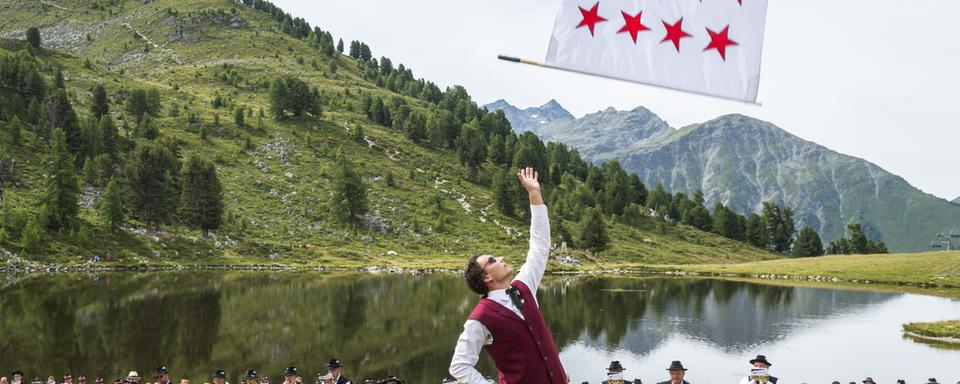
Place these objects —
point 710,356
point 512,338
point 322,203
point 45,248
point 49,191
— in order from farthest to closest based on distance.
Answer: point 322,203, point 49,191, point 45,248, point 710,356, point 512,338

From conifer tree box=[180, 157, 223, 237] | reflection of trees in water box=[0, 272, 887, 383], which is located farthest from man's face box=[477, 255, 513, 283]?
conifer tree box=[180, 157, 223, 237]

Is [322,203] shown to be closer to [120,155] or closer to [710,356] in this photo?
[120,155]

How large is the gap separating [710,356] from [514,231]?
3716 inches

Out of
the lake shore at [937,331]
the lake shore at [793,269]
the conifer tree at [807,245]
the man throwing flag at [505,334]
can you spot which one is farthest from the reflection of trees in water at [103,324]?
the conifer tree at [807,245]

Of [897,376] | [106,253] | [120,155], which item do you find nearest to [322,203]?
[120,155]

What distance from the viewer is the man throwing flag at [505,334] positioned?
5733 mm

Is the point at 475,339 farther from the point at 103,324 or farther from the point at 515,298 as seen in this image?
→ the point at 103,324

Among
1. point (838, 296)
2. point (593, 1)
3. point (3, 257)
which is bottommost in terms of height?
point (3, 257)

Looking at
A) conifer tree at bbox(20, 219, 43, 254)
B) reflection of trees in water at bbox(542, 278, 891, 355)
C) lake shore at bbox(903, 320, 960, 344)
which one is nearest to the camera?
reflection of trees in water at bbox(542, 278, 891, 355)

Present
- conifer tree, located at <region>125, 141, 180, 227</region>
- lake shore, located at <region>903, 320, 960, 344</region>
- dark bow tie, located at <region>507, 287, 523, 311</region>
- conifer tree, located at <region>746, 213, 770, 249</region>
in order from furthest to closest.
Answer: conifer tree, located at <region>746, 213, 770, 249</region> → conifer tree, located at <region>125, 141, 180, 227</region> → lake shore, located at <region>903, 320, 960, 344</region> → dark bow tie, located at <region>507, 287, 523, 311</region>

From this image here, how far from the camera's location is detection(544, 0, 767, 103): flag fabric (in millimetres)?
8617

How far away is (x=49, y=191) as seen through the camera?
103m

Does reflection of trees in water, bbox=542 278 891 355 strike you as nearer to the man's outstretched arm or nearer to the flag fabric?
the flag fabric

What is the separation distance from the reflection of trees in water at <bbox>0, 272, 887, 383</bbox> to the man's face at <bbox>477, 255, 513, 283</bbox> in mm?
38117
